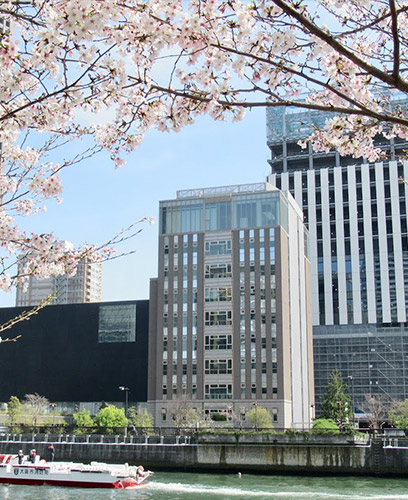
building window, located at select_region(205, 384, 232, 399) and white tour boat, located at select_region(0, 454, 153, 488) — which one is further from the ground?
building window, located at select_region(205, 384, 232, 399)

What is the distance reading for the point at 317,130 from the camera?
372 inches

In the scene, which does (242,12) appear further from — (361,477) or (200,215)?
(200,215)

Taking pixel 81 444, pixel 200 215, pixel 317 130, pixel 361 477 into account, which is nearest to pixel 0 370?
pixel 200 215

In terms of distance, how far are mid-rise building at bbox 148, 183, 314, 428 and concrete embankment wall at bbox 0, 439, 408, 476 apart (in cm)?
3037

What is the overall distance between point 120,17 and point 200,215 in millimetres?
84103

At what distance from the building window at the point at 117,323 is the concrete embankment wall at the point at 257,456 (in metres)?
41.8

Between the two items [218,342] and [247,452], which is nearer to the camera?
[247,452]

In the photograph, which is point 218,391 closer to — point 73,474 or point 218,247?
point 218,247

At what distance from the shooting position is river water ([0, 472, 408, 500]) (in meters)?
35.0

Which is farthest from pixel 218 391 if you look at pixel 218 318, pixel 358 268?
pixel 358 268

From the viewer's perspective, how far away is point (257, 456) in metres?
49.8

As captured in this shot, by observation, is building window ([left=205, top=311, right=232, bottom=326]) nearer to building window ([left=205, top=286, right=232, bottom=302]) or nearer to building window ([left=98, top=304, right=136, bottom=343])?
building window ([left=205, top=286, right=232, bottom=302])

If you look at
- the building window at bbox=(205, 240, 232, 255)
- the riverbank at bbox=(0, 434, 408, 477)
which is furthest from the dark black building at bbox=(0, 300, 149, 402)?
the riverbank at bbox=(0, 434, 408, 477)

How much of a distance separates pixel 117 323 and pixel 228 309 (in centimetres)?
2021
